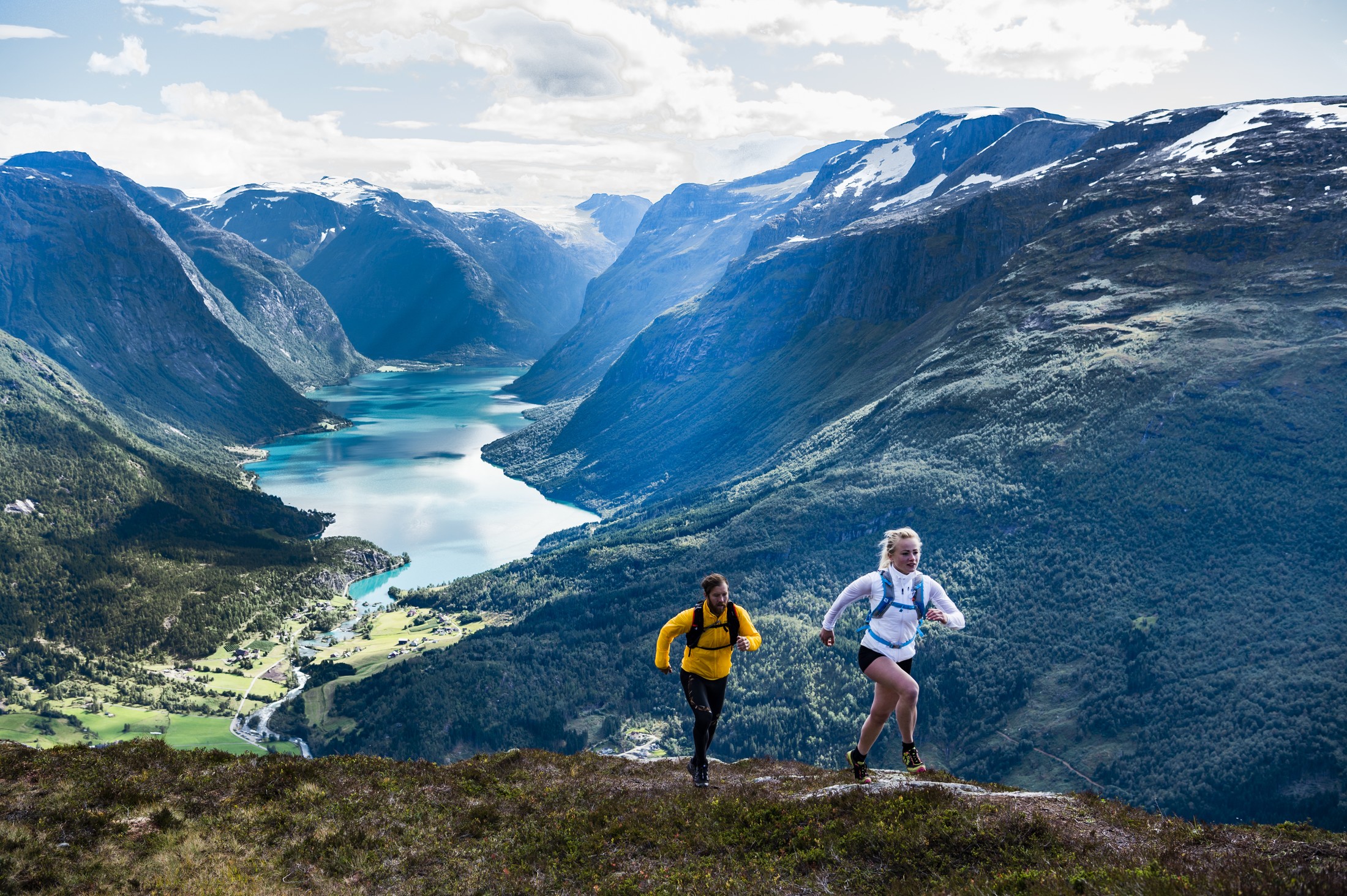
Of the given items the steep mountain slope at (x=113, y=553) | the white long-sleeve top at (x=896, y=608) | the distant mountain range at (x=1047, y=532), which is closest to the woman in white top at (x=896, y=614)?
the white long-sleeve top at (x=896, y=608)

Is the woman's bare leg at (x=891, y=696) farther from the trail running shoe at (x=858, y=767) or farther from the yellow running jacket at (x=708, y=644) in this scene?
the yellow running jacket at (x=708, y=644)

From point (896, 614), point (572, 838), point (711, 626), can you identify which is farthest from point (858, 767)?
point (572, 838)

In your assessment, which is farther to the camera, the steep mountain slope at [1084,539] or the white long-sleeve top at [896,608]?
the steep mountain slope at [1084,539]

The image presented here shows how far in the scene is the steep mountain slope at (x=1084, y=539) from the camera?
70.9 metres

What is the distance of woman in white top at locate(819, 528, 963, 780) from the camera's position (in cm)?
1564

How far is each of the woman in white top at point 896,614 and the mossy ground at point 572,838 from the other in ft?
7.96

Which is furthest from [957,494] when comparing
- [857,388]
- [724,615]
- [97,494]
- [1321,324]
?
[97,494]

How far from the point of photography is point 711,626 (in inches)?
672

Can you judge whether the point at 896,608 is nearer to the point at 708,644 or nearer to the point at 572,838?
the point at 708,644

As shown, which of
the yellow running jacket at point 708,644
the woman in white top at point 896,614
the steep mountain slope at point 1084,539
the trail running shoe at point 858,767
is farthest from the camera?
the steep mountain slope at point 1084,539

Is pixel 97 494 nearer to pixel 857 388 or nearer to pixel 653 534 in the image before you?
pixel 653 534

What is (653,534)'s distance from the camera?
15650cm

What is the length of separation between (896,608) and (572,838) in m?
8.67

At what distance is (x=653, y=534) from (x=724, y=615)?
140m
